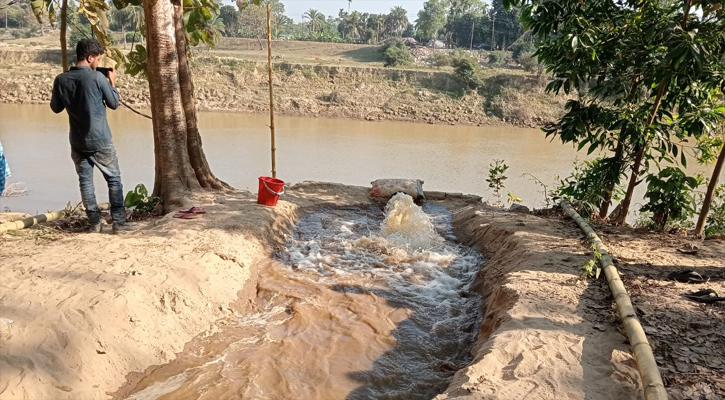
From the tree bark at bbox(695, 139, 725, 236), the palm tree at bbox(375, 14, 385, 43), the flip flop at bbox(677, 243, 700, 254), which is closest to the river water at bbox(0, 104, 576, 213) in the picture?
the tree bark at bbox(695, 139, 725, 236)

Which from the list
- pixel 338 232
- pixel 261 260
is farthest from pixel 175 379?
pixel 338 232

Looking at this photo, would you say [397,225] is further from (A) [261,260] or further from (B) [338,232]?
(A) [261,260]

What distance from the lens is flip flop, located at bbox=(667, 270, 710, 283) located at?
13.4ft

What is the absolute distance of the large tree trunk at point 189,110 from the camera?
672 cm

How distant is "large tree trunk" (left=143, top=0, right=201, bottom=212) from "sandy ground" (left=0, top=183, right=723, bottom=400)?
124 centimetres

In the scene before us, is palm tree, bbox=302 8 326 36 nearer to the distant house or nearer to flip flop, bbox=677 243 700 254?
the distant house

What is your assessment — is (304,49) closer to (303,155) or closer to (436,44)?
(436,44)

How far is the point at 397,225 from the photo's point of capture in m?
6.66

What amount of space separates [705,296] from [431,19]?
5261 cm

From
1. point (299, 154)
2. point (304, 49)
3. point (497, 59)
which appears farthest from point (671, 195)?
point (304, 49)

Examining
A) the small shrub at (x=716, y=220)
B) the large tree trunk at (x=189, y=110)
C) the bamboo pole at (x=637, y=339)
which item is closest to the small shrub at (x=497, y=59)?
the small shrub at (x=716, y=220)

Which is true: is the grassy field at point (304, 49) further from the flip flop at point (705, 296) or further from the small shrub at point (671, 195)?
the flip flop at point (705, 296)

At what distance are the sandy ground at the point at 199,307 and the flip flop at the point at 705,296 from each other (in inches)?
4.0

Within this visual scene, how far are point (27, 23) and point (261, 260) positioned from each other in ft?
217
